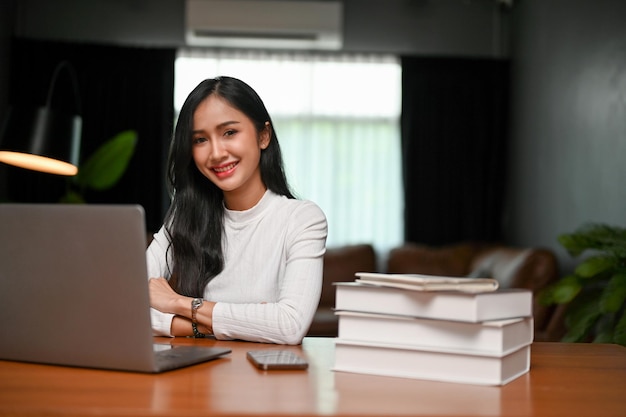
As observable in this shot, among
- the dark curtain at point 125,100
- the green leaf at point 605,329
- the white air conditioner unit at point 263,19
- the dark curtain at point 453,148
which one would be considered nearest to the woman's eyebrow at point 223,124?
the green leaf at point 605,329

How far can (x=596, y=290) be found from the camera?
3.27 metres

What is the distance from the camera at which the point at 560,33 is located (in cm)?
481

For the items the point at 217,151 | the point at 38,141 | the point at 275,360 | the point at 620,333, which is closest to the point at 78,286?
the point at 275,360

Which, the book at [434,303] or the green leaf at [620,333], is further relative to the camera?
the green leaf at [620,333]

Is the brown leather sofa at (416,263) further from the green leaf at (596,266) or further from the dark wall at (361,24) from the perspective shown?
the dark wall at (361,24)

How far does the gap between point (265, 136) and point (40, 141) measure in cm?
209

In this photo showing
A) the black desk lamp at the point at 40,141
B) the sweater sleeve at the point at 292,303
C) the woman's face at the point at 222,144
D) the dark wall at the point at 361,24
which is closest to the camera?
the sweater sleeve at the point at 292,303

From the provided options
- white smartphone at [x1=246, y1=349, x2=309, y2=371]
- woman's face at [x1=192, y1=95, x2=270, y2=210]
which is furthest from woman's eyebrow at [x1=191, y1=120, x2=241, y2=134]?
white smartphone at [x1=246, y1=349, x2=309, y2=371]

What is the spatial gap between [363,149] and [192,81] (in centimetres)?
138

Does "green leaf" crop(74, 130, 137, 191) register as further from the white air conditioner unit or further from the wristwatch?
the wristwatch

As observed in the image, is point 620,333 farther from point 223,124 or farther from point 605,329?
point 223,124

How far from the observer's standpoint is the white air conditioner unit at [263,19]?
5.61 metres

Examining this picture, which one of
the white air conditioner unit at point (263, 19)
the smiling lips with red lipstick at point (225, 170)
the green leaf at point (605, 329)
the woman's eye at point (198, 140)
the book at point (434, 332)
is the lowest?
the green leaf at point (605, 329)

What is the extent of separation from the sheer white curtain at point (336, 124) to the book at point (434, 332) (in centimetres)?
476
